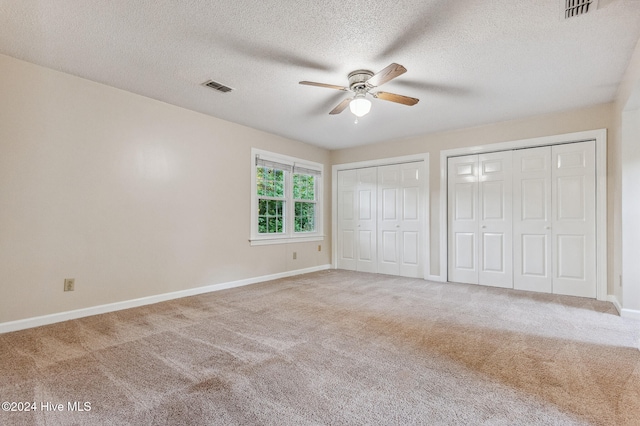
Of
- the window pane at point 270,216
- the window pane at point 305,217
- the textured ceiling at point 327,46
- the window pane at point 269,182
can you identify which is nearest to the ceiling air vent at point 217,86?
the textured ceiling at point 327,46

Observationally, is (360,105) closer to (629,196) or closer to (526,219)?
(629,196)

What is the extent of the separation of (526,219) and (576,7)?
2982mm

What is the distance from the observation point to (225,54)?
8.90 feet

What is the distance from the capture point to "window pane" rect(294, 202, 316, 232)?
19.0 feet

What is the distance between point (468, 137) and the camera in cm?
486

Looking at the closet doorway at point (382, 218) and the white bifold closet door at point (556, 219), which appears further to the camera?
the closet doorway at point (382, 218)

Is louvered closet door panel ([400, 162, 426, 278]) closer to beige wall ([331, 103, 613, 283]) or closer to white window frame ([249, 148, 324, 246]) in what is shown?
beige wall ([331, 103, 613, 283])

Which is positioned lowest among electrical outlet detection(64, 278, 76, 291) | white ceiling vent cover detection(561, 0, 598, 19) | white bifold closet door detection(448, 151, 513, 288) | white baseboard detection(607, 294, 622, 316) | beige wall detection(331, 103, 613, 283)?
white baseboard detection(607, 294, 622, 316)

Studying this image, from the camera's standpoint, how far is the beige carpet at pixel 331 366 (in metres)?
1.60

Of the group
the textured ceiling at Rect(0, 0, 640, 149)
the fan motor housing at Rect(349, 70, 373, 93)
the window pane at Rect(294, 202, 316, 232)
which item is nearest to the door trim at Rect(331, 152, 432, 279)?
the window pane at Rect(294, 202, 316, 232)

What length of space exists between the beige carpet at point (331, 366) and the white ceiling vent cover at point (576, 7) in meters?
2.40

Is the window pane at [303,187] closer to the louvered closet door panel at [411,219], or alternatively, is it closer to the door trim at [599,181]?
the louvered closet door panel at [411,219]

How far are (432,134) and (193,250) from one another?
13.5ft

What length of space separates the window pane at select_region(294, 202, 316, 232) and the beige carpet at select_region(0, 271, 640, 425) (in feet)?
7.81
